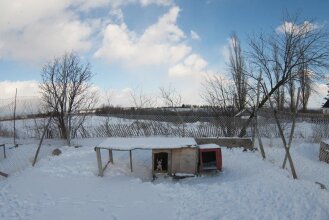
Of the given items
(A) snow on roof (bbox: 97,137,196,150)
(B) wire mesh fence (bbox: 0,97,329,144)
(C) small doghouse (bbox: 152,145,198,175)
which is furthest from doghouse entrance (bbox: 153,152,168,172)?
(B) wire mesh fence (bbox: 0,97,329,144)

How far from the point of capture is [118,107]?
94.9 ft

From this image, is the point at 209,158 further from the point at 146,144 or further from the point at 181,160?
the point at 146,144

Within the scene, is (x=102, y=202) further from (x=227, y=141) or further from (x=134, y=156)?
(x=227, y=141)

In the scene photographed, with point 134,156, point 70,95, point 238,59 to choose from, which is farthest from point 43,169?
point 238,59

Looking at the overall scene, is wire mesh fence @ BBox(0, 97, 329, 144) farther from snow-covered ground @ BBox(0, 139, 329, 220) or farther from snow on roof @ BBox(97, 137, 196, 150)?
snow on roof @ BBox(97, 137, 196, 150)

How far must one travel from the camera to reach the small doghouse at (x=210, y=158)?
9891 millimetres

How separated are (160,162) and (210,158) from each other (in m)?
1.52

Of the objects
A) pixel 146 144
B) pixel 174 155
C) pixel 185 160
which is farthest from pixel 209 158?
pixel 146 144

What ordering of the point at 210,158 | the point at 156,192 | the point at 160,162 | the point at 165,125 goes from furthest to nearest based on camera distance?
the point at 165,125
the point at 210,158
the point at 160,162
the point at 156,192

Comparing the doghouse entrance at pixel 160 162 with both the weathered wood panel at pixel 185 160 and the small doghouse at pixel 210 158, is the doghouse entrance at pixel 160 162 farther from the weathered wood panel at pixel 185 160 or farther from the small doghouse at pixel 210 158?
the small doghouse at pixel 210 158

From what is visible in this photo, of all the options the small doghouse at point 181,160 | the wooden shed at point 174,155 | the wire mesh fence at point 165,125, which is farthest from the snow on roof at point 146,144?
the wire mesh fence at point 165,125

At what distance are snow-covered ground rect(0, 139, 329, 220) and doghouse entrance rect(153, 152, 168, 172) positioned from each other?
38 centimetres

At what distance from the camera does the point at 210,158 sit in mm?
10398

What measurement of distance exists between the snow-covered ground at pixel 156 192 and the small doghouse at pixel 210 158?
10.0 inches
